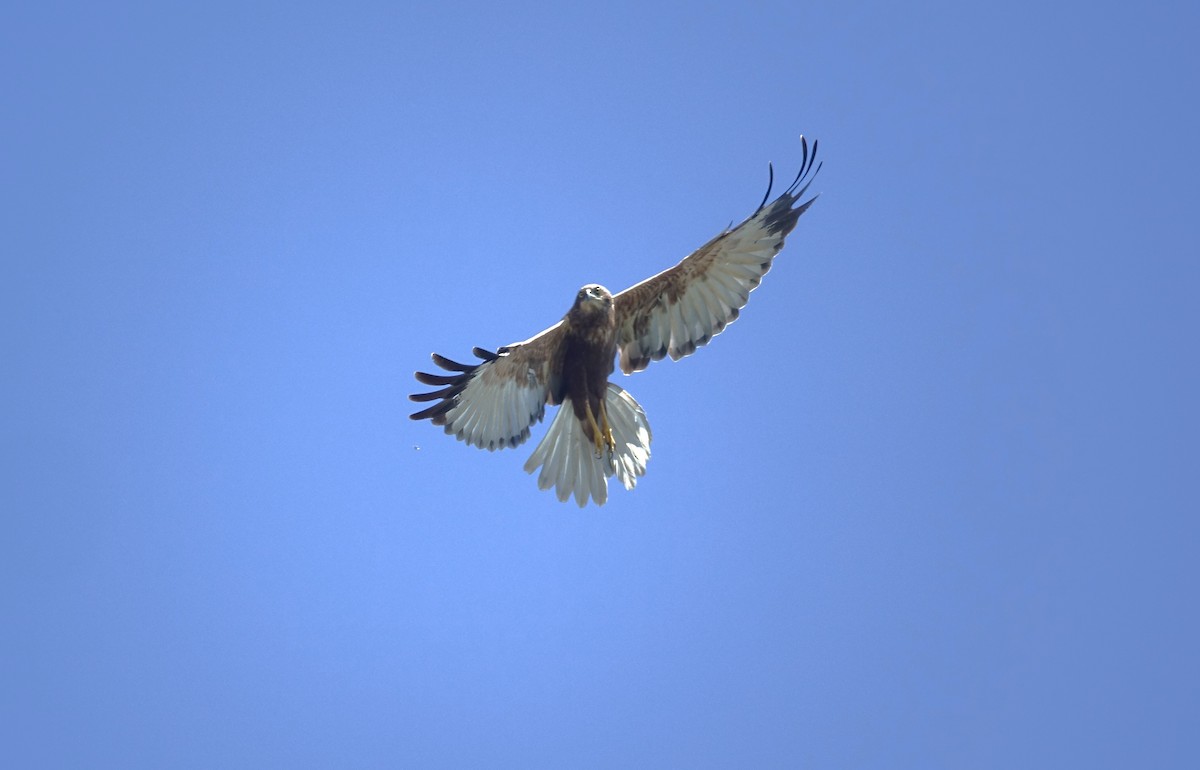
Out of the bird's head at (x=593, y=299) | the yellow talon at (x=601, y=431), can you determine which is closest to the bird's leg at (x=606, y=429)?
the yellow talon at (x=601, y=431)

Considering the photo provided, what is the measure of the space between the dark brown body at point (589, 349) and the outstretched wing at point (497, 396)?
28cm

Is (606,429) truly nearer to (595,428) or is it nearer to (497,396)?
(595,428)

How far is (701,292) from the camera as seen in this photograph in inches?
419

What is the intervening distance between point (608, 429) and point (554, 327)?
0.96 meters

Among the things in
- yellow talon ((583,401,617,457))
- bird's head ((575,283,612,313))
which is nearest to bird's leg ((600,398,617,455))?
yellow talon ((583,401,617,457))

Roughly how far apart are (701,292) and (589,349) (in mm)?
1154

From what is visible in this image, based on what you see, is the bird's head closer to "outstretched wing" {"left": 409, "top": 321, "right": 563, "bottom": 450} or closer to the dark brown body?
the dark brown body

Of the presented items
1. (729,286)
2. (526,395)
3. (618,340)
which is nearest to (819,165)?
(729,286)

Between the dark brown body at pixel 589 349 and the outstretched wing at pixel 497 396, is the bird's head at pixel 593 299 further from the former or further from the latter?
the outstretched wing at pixel 497 396

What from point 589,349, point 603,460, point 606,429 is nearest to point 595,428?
point 606,429

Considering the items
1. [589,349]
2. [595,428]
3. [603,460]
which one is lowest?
[603,460]

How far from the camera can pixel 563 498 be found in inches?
414

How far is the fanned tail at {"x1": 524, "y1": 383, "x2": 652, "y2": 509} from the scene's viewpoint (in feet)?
34.2

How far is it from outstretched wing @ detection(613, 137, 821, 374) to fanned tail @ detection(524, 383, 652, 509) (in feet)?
1.48
